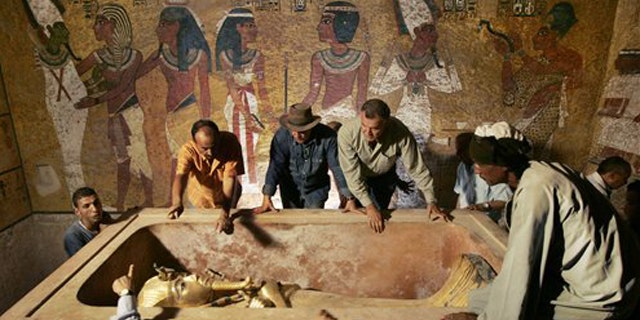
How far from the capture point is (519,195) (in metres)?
1.67

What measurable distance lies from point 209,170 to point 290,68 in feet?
6.28

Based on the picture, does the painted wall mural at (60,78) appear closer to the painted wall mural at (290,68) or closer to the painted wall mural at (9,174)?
the painted wall mural at (290,68)

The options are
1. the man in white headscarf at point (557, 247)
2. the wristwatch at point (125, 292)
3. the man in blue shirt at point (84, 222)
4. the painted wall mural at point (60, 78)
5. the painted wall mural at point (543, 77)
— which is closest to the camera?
the man in white headscarf at point (557, 247)

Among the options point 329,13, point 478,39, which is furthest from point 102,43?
point 478,39

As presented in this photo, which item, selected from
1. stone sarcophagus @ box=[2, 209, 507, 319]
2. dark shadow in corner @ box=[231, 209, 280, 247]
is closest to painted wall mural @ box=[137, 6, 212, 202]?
stone sarcophagus @ box=[2, 209, 507, 319]

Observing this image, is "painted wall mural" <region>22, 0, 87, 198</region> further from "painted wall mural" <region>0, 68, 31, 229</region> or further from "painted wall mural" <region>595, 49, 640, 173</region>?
"painted wall mural" <region>595, 49, 640, 173</region>

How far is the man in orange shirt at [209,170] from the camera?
3285 millimetres

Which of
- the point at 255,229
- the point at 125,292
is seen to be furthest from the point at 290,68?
the point at 125,292

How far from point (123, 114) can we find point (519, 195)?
4.98m

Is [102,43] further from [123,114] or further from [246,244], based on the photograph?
[246,244]

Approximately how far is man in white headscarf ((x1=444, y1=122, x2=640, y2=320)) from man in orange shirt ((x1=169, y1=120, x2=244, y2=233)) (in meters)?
2.20

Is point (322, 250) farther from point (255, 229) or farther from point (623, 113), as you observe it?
point (623, 113)

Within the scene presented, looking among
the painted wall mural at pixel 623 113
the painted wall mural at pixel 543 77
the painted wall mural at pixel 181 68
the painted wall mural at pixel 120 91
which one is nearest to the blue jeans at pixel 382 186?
the painted wall mural at pixel 543 77

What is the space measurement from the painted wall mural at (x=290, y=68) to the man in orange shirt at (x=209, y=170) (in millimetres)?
1409
